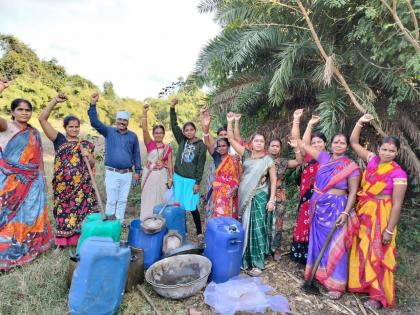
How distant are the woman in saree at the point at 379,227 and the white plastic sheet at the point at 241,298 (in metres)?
0.86

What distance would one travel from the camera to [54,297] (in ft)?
9.98

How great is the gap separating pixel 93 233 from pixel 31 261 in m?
1.12

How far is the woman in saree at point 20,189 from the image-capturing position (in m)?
3.51

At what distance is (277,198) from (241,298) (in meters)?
1.38

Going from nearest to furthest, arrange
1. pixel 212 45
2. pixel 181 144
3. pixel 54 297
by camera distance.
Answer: pixel 54 297, pixel 181 144, pixel 212 45

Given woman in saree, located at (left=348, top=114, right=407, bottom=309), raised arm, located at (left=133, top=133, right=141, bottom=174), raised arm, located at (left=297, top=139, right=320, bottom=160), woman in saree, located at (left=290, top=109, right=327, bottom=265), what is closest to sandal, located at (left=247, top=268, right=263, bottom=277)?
woman in saree, located at (left=290, top=109, right=327, bottom=265)

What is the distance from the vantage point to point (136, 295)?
320 cm

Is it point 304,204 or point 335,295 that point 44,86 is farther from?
point 335,295

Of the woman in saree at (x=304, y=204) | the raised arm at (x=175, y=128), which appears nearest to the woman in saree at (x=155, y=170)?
the raised arm at (x=175, y=128)

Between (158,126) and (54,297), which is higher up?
(158,126)

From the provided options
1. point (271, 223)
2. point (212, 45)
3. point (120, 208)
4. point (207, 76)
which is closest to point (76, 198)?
point (120, 208)

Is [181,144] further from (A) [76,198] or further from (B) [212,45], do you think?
(B) [212,45]

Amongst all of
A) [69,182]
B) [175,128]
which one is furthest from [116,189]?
[175,128]

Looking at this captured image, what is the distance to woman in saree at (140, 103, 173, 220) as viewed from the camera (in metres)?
4.73
